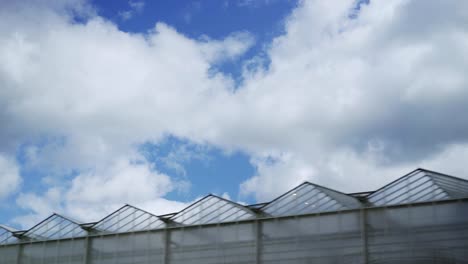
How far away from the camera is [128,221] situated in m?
49.2

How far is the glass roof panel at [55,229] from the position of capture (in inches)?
2015

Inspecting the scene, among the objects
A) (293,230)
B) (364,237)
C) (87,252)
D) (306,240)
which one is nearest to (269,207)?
(293,230)

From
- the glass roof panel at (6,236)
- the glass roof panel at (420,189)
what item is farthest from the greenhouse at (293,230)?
the glass roof panel at (6,236)

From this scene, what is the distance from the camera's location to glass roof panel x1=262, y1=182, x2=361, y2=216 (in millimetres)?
42062

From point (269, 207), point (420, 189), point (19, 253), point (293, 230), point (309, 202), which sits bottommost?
point (19, 253)

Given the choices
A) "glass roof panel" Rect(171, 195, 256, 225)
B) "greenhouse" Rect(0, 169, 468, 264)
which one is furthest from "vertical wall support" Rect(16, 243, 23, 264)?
"glass roof panel" Rect(171, 195, 256, 225)

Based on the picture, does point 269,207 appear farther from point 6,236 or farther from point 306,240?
point 6,236

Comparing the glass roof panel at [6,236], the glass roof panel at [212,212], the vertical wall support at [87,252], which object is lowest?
the vertical wall support at [87,252]

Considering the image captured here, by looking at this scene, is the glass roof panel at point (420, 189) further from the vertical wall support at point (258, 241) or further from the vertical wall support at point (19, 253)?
the vertical wall support at point (19, 253)

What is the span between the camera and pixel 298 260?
138 feet

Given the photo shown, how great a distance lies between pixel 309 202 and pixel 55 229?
2188 centimetres

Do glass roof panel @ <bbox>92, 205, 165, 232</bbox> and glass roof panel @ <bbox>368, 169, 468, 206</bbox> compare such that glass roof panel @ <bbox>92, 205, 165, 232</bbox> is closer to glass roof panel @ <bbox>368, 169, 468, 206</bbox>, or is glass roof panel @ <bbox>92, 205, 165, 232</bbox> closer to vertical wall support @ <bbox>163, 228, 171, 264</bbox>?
vertical wall support @ <bbox>163, 228, 171, 264</bbox>

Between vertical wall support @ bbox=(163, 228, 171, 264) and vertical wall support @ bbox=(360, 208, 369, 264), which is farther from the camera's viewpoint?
vertical wall support @ bbox=(163, 228, 171, 264)

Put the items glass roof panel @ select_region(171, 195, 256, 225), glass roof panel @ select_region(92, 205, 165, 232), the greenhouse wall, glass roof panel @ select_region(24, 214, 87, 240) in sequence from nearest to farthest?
the greenhouse wall < glass roof panel @ select_region(171, 195, 256, 225) < glass roof panel @ select_region(92, 205, 165, 232) < glass roof panel @ select_region(24, 214, 87, 240)
